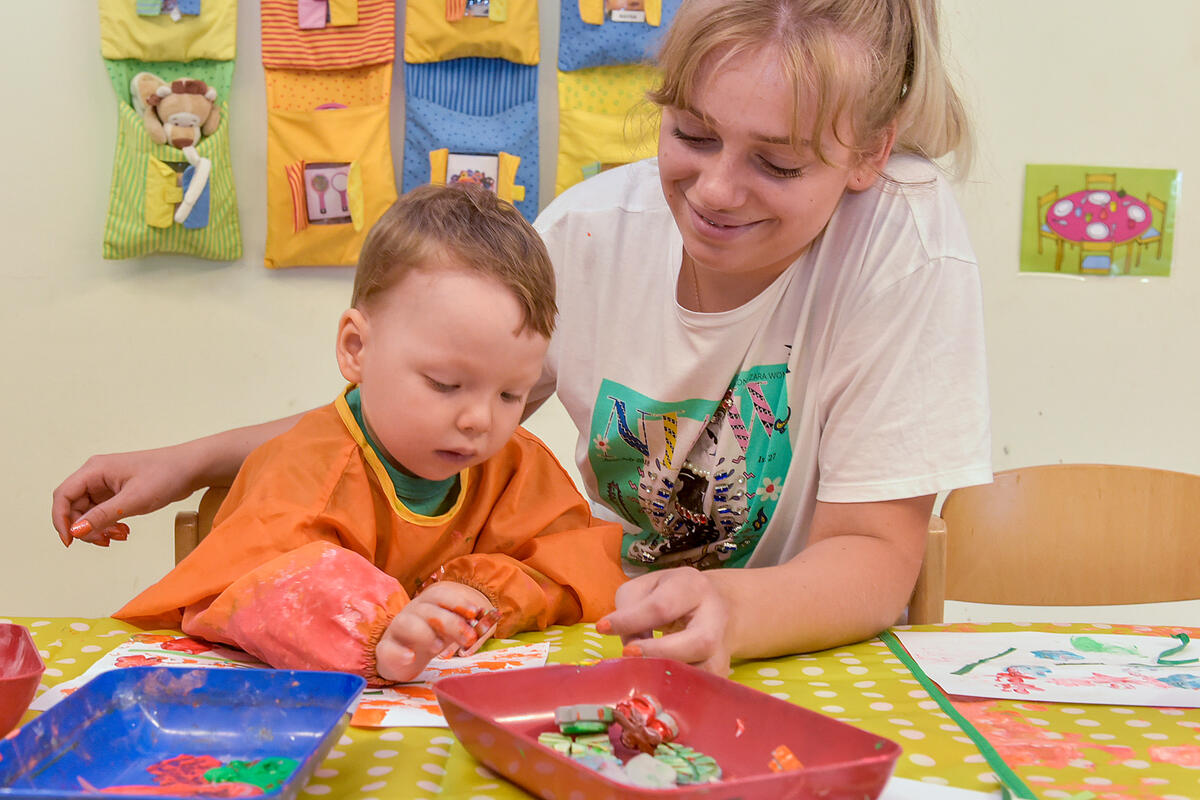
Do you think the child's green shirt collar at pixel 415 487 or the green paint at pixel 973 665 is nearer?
the green paint at pixel 973 665

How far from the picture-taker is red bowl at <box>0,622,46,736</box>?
620 millimetres

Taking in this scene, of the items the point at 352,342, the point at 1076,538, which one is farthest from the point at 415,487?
the point at 1076,538

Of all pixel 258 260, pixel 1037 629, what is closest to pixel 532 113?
pixel 258 260

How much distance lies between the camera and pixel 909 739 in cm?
70

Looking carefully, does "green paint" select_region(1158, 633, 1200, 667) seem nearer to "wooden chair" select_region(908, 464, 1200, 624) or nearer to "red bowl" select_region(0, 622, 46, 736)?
"wooden chair" select_region(908, 464, 1200, 624)

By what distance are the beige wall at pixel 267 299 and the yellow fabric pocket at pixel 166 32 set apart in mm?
56

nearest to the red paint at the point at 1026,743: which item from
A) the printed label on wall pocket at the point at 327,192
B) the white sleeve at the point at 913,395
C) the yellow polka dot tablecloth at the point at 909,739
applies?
the yellow polka dot tablecloth at the point at 909,739

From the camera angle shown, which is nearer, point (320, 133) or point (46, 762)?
point (46, 762)

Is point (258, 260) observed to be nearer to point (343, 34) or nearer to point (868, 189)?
point (343, 34)

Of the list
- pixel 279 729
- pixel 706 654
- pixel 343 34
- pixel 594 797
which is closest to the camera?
pixel 594 797

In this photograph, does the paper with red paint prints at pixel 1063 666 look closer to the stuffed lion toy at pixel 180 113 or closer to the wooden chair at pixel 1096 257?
the wooden chair at pixel 1096 257

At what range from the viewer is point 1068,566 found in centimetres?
129

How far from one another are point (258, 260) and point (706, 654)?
183 cm

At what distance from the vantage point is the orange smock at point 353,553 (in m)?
0.77
